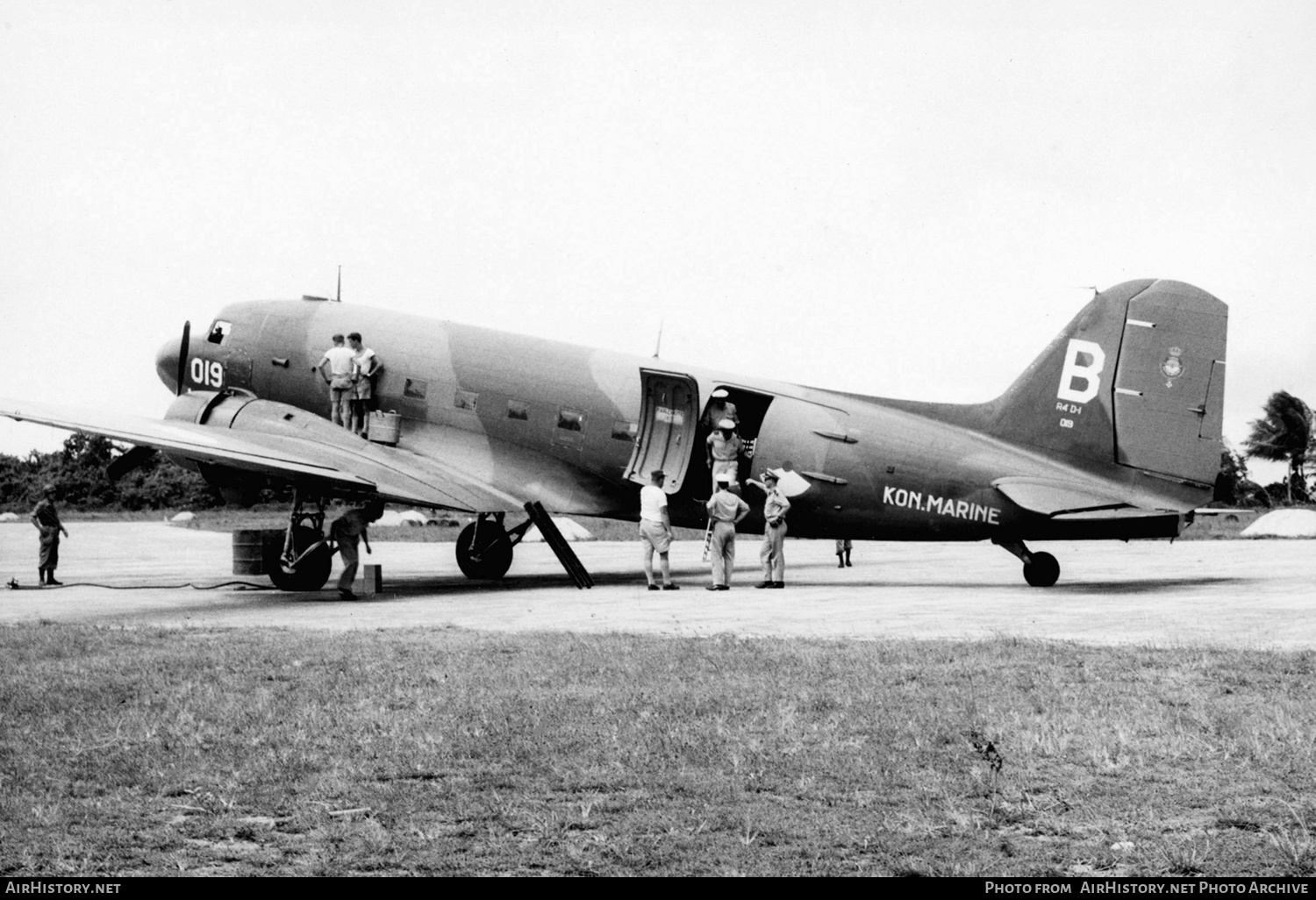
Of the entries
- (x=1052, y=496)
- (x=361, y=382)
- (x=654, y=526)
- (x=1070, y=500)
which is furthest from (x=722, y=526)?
(x=361, y=382)

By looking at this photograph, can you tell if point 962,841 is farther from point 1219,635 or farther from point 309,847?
point 1219,635

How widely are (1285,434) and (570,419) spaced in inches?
3184

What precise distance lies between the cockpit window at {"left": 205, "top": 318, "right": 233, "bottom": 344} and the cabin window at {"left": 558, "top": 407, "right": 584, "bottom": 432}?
22.0 feet

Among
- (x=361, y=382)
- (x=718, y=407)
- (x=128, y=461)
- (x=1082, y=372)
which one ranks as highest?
(x=1082, y=372)

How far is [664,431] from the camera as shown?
73.6ft

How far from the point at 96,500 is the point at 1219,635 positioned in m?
73.2

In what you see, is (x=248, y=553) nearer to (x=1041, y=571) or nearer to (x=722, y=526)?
(x=722, y=526)

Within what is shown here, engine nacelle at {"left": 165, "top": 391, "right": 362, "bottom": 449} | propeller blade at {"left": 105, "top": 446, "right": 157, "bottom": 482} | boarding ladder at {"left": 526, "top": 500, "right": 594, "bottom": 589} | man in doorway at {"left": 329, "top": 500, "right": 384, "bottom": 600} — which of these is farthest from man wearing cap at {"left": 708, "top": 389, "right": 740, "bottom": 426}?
propeller blade at {"left": 105, "top": 446, "right": 157, "bottom": 482}

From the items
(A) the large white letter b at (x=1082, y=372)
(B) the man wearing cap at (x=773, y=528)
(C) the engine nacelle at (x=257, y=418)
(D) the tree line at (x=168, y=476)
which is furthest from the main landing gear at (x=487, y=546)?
(D) the tree line at (x=168, y=476)

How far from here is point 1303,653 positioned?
11.7m

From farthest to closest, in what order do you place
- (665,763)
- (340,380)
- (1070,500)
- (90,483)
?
1. (90,483)
2. (340,380)
3. (1070,500)
4. (665,763)

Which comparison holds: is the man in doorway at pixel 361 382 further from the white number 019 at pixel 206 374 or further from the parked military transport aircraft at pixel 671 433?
the white number 019 at pixel 206 374

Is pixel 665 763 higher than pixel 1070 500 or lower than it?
lower

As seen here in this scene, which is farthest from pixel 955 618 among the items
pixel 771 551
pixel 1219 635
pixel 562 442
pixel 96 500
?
pixel 96 500
